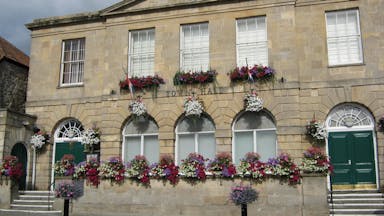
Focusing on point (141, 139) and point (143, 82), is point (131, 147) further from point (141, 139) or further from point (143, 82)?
point (143, 82)

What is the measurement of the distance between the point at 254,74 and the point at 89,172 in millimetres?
6656

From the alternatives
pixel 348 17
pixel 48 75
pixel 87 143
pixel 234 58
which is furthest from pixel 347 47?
pixel 48 75

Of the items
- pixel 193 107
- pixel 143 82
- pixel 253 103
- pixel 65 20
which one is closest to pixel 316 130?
pixel 253 103

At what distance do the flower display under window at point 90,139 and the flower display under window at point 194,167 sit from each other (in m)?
4.15

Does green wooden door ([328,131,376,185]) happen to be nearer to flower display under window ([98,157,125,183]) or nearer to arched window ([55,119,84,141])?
flower display under window ([98,157,125,183])

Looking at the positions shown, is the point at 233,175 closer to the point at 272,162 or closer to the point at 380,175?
the point at 272,162

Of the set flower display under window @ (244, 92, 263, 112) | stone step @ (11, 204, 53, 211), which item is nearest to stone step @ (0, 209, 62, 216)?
stone step @ (11, 204, 53, 211)

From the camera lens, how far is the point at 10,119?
16.6 metres

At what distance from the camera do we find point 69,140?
1770 centimetres

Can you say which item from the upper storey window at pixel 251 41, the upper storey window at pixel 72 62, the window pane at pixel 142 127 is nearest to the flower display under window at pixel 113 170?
the window pane at pixel 142 127

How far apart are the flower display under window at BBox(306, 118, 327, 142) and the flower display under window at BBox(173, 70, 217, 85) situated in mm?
3765

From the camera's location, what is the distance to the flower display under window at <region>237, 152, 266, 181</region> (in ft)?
43.2

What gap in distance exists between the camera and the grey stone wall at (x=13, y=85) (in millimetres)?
18688

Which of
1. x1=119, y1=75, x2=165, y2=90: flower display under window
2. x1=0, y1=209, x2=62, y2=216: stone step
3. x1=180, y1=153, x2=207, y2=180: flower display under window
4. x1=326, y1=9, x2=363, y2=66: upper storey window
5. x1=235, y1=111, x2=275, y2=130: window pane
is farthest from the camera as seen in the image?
x1=119, y1=75, x2=165, y2=90: flower display under window
